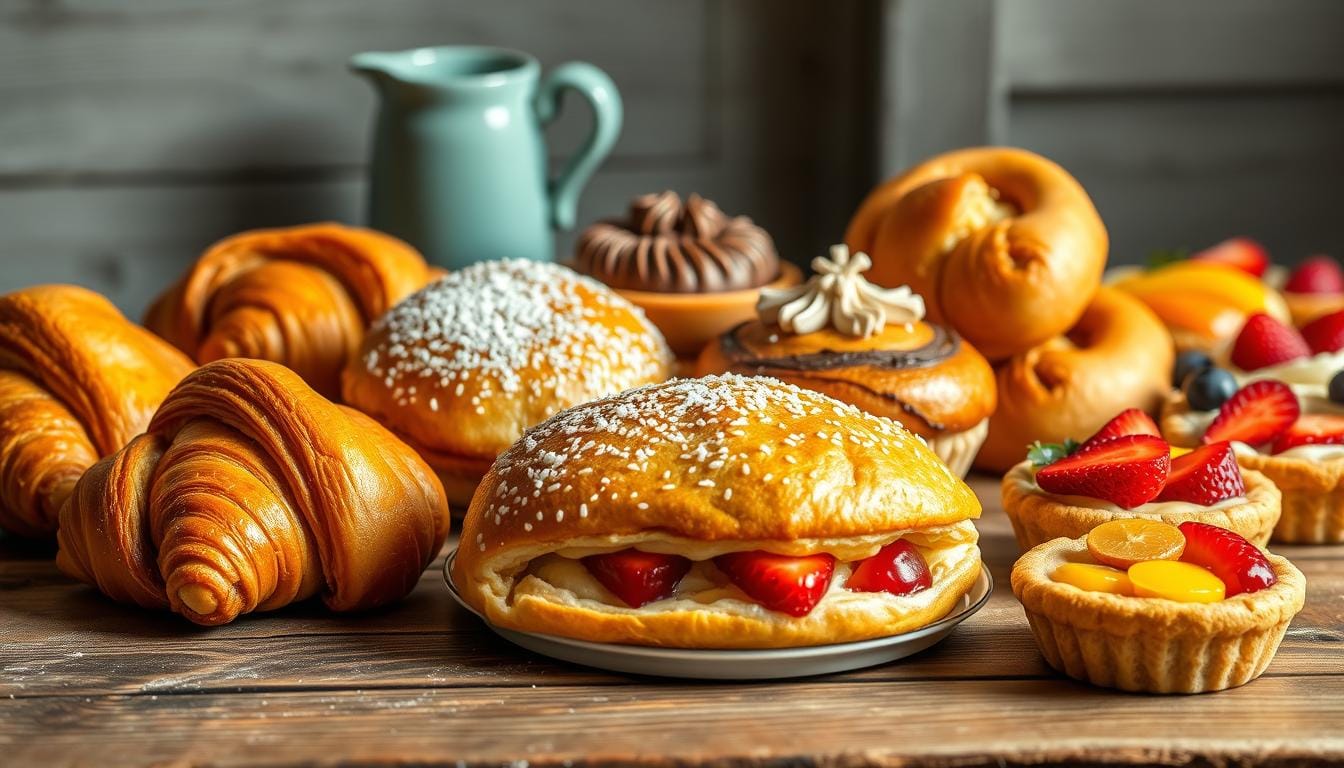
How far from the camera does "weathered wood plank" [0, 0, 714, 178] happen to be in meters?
3.14

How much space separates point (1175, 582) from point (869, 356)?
653mm

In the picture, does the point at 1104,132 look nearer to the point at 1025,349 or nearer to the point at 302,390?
the point at 1025,349

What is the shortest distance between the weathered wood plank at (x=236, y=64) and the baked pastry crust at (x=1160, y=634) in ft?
7.07

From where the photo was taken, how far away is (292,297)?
225 centimetres

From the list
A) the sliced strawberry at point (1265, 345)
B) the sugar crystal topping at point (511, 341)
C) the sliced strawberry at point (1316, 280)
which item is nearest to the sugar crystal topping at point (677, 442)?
the sugar crystal topping at point (511, 341)

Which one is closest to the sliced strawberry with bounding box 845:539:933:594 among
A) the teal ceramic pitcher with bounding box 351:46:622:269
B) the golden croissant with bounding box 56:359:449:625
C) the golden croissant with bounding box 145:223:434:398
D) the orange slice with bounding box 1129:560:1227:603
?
the orange slice with bounding box 1129:560:1227:603

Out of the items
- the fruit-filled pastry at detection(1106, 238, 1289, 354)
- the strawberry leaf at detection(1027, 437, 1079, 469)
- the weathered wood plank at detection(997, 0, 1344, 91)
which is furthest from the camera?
the weathered wood plank at detection(997, 0, 1344, 91)

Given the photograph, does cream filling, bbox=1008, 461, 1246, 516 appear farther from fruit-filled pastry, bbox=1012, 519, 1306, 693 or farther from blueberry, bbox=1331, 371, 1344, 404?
blueberry, bbox=1331, 371, 1344, 404

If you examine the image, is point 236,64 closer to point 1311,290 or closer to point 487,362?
point 487,362

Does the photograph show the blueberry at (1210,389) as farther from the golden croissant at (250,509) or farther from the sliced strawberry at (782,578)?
the golden croissant at (250,509)

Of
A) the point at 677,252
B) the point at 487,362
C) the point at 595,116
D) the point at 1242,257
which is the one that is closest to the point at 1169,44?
the point at 1242,257

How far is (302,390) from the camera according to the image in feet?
5.38

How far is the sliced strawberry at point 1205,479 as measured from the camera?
169 cm

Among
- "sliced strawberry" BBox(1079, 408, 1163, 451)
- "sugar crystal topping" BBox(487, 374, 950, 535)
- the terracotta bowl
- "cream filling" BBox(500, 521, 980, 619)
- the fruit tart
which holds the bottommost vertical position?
the fruit tart
